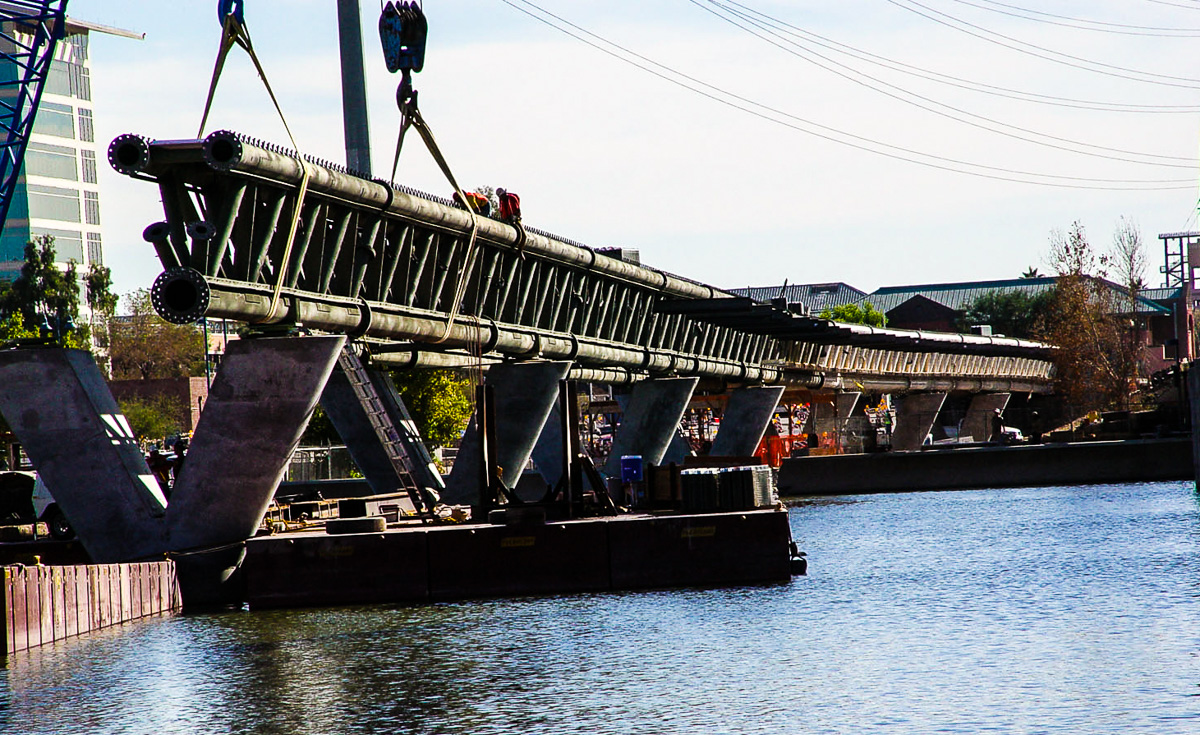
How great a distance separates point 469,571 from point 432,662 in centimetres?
856

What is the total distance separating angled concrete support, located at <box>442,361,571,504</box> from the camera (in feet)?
188

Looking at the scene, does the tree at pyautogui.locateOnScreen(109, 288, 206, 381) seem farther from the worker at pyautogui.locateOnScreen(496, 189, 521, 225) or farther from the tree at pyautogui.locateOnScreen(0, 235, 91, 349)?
the worker at pyautogui.locateOnScreen(496, 189, 521, 225)

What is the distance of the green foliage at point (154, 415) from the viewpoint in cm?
13175

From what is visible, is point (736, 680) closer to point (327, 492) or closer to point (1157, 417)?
point (327, 492)

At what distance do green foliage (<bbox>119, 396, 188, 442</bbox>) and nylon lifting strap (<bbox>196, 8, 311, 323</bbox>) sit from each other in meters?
87.3

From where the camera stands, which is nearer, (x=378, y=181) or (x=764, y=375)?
(x=378, y=181)

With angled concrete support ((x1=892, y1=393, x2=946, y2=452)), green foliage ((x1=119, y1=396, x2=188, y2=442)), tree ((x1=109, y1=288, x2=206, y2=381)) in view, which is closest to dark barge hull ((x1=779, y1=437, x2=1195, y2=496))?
angled concrete support ((x1=892, y1=393, x2=946, y2=452))

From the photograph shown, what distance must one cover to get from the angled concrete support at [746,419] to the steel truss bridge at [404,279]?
747cm

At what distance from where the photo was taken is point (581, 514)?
42.1m

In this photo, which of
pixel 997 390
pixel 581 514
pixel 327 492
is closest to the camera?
pixel 581 514

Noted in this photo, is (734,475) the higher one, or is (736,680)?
(734,475)

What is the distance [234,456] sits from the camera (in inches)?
1507

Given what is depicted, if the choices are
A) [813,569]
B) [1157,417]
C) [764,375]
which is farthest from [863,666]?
[1157,417]

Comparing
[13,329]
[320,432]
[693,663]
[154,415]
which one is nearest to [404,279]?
[693,663]
